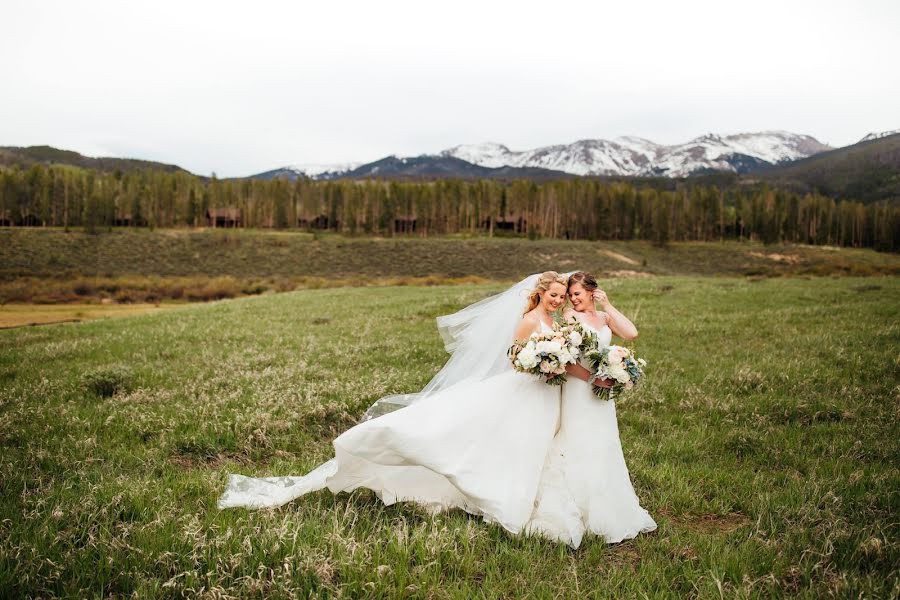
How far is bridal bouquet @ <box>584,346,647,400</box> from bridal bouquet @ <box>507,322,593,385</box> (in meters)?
0.18

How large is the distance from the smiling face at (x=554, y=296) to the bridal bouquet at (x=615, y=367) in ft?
3.29

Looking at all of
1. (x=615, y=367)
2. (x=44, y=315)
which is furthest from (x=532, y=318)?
(x=44, y=315)

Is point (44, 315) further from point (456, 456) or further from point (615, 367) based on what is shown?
point (615, 367)

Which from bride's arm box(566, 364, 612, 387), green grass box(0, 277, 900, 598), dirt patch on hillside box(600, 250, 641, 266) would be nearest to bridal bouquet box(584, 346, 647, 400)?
bride's arm box(566, 364, 612, 387)

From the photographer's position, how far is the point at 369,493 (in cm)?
629

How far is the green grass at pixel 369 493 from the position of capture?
434 centimetres

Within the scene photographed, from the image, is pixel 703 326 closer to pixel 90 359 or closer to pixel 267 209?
pixel 90 359

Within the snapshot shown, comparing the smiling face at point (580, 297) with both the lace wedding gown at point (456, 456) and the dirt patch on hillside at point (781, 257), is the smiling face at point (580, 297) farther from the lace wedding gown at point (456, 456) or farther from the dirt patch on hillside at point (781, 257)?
the dirt patch on hillside at point (781, 257)

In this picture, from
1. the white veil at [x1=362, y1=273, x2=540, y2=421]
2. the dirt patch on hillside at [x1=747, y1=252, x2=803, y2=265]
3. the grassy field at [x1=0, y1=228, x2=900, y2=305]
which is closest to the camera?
the white veil at [x1=362, y1=273, x2=540, y2=421]

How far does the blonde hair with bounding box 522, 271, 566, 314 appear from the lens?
677 centimetres

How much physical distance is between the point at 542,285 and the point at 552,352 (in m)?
1.39

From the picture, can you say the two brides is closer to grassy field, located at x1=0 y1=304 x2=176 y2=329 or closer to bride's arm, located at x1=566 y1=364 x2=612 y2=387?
bride's arm, located at x1=566 y1=364 x2=612 y2=387

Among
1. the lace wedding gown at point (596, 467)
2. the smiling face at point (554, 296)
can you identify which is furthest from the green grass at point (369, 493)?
the smiling face at point (554, 296)

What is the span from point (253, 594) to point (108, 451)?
15.8 feet
